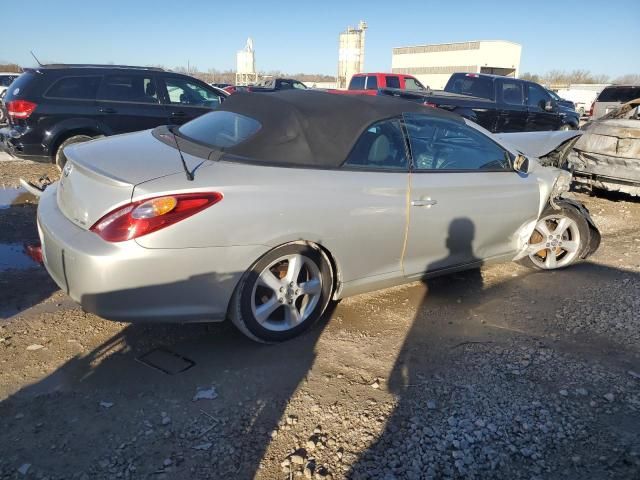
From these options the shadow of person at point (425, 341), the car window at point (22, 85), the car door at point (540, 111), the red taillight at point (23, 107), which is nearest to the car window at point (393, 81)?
the car door at point (540, 111)

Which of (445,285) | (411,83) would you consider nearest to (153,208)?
(445,285)

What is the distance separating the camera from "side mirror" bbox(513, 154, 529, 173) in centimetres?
414

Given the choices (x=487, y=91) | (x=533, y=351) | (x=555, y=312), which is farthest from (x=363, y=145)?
(x=487, y=91)

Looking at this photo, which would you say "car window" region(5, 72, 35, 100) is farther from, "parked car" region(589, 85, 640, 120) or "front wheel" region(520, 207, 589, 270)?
"parked car" region(589, 85, 640, 120)

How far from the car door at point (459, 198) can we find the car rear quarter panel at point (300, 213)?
0.20 metres

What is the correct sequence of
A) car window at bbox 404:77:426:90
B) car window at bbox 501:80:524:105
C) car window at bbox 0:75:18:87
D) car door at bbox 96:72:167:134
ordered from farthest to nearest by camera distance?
car window at bbox 0:75:18:87
car window at bbox 404:77:426:90
car window at bbox 501:80:524:105
car door at bbox 96:72:167:134

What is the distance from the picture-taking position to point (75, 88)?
7.36 m

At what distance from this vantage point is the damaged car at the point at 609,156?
23.1 feet

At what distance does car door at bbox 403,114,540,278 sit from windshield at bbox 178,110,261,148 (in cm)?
118

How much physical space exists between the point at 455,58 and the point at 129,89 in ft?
185

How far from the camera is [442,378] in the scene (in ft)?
9.84

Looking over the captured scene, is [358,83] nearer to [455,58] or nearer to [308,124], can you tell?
[308,124]

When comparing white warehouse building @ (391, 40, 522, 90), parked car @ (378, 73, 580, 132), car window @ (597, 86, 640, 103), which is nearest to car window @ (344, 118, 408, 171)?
parked car @ (378, 73, 580, 132)

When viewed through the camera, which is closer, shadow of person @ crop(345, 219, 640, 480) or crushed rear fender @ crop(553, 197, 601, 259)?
shadow of person @ crop(345, 219, 640, 480)
